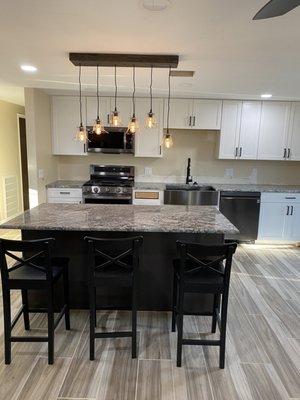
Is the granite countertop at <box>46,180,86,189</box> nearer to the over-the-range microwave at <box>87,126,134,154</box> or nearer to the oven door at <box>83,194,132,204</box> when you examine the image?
the oven door at <box>83,194,132,204</box>

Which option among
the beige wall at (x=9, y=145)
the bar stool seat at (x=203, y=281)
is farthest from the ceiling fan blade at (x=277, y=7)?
the beige wall at (x=9, y=145)

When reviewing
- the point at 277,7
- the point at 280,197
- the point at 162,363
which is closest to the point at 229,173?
the point at 280,197

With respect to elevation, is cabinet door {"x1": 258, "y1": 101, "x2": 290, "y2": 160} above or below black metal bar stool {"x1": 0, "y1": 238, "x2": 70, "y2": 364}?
above

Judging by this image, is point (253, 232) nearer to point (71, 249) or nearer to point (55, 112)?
point (71, 249)

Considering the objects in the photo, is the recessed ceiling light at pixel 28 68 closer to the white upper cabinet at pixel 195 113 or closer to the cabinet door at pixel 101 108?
the cabinet door at pixel 101 108

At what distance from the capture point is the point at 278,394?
73.0 inches

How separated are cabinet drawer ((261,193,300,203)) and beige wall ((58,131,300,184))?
2.19 ft

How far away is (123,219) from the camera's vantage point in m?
2.51

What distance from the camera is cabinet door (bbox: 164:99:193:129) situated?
4.63 meters

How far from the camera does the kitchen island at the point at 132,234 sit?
245cm

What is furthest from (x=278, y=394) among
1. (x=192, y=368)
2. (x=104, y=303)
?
(x=104, y=303)

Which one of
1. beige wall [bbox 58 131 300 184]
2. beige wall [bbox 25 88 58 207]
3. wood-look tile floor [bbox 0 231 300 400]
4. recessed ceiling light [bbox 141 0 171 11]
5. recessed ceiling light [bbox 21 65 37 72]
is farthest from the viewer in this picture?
beige wall [bbox 58 131 300 184]

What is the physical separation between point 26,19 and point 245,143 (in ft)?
12.3

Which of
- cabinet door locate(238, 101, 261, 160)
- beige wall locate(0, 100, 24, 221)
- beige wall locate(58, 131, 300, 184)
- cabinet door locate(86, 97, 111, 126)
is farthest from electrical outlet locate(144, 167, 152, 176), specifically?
beige wall locate(0, 100, 24, 221)
